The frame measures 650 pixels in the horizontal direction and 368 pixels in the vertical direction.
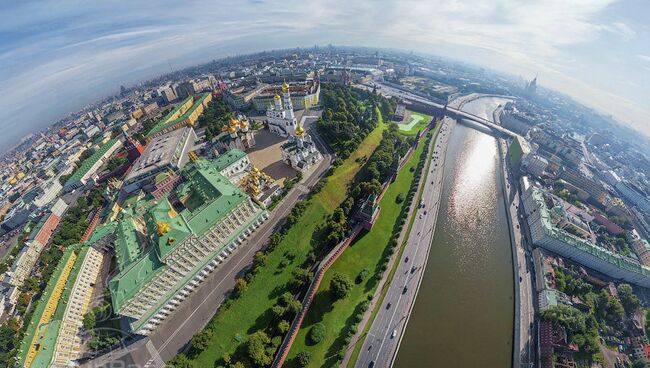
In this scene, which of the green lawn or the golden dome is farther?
the green lawn

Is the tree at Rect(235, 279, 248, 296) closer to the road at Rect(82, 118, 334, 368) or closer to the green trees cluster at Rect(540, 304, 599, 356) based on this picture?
the road at Rect(82, 118, 334, 368)

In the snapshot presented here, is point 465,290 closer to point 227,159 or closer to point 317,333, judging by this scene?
point 317,333

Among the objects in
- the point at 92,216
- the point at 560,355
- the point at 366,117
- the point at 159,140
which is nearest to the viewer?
the point at 560,355

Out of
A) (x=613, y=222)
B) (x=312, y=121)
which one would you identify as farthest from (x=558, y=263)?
(x=312, y=121)

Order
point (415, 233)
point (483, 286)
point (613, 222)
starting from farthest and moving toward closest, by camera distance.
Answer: point (613, 222)
point (415, 233)
point (483, 286)

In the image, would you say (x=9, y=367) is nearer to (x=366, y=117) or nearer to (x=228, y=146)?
(x=228, y=146)

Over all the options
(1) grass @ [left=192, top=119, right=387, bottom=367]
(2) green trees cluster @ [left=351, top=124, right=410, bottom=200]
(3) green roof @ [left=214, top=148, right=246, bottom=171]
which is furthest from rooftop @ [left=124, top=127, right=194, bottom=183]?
(2) green trees cluster @ [left=351, top=124, right=410, bottom=200]

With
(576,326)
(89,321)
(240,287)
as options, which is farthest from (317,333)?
(576,326)

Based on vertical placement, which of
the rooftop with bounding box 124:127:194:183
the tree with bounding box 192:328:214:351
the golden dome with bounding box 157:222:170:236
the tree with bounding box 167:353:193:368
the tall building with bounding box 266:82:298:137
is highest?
the tall building with bounding box 266:82:298:137
